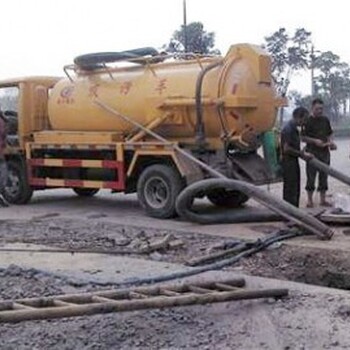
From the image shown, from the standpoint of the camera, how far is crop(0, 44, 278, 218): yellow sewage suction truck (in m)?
11.3

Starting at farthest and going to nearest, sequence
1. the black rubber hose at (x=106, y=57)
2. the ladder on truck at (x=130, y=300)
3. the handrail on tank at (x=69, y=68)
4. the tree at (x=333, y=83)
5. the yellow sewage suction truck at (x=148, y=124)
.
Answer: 1. the tree at (x=333, y=83)
2. the handrail on tank at (x=69, y=68)
3. the black rubber hose at (x=106, y=57)
4. the yellow sewage suction truck at (x=148, y=124)
5. the ladder on truck at (x=130, y=300)

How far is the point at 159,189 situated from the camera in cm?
1179

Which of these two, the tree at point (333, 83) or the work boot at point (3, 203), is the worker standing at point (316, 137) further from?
the tree at point (333, 83)

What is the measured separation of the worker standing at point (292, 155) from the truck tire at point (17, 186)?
16.4 feet

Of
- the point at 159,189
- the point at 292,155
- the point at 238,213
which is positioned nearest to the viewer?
the point at 292,155

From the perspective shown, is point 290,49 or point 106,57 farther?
point 290,49

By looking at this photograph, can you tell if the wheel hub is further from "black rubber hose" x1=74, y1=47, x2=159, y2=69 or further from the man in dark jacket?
the man in dark jacket

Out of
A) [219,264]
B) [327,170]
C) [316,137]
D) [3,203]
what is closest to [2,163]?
[3,203]

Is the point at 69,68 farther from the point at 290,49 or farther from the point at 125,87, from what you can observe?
the point at 290,49

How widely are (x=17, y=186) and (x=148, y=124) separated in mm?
3307

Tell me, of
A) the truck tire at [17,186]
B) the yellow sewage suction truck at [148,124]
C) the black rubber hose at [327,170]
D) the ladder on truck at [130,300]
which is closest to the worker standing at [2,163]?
the truck tire at [17,186]

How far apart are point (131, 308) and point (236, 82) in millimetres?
6078

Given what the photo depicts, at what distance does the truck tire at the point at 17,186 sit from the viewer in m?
13.8

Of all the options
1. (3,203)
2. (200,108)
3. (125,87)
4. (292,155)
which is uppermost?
(125,87)
